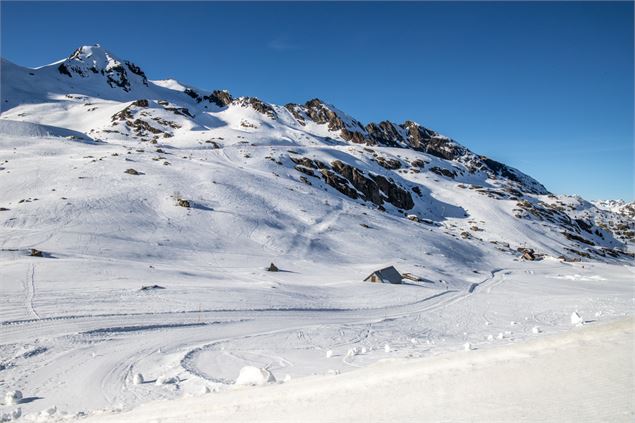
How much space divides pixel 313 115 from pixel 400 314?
5708 inches

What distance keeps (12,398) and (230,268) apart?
2047cm

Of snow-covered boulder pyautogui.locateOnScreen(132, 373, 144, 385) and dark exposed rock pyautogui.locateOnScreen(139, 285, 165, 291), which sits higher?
dark exposed rock pyautogui.locateOnScreen(139, 285, 165, 291)

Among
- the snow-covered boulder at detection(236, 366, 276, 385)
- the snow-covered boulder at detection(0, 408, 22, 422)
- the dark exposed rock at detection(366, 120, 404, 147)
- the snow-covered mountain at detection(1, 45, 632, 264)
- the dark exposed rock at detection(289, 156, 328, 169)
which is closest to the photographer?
the snow-covered boulder at detection(0, 408, 22, 422)

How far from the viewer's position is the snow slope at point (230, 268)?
1206 cm

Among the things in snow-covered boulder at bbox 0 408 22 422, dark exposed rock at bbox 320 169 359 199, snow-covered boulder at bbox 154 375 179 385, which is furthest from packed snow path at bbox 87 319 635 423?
dark exposed rock at bbox 320 169 359 199

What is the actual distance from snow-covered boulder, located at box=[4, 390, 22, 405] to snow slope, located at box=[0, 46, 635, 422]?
0.84 feet

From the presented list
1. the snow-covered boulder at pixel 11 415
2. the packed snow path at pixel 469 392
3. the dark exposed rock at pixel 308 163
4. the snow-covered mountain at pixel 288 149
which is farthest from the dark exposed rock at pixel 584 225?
the snow-covered boulder at pixel 11 415

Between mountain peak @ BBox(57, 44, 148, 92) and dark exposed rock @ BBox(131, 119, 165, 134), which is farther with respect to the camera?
mountain peak @ BBox(57, 44, 148, 92)

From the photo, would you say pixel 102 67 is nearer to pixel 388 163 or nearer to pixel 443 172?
pixel 388 163

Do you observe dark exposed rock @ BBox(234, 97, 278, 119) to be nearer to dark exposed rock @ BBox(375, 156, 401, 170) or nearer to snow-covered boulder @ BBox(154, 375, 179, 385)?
dark exposed rock @ BBox(375, 156, 401, 170)

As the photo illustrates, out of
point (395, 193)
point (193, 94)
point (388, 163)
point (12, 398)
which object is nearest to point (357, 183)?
point (395, 193)

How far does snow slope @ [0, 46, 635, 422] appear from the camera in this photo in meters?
12.1

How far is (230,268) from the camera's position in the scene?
95.0 feet

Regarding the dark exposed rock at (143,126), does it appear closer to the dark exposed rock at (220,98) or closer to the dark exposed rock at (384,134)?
the dark exposed rock at (220,98)
